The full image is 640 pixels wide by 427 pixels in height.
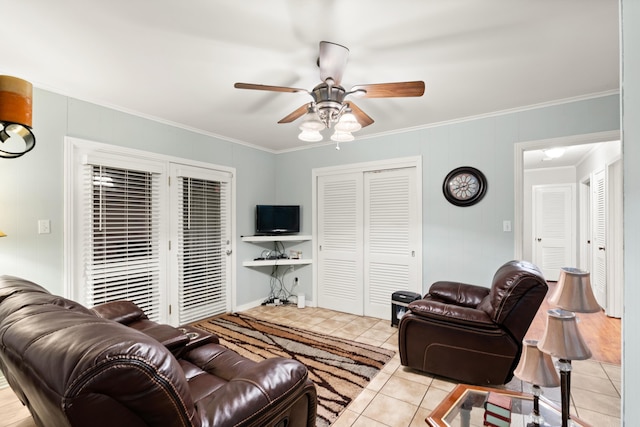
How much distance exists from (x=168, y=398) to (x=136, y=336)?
194 millimetres

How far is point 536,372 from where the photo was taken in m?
1.39

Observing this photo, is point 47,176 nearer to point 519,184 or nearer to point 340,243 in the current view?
point 340,243

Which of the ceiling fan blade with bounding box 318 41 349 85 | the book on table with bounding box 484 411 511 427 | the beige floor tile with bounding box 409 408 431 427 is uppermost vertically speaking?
the ceiling fan blade with bounding box 318 41 349 85

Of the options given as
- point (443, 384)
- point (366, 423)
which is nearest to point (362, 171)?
point (443, 384)

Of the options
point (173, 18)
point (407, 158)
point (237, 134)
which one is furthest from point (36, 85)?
point (407, 158)

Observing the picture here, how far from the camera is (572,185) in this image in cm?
672

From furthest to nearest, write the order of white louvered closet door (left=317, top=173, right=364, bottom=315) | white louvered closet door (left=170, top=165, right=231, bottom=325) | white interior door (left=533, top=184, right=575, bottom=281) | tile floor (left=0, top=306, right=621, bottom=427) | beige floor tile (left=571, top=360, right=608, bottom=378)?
white interior door (left=533, top=184, right=575, bottom=281) → white louvered closet door (left=317, top=173, right=364, bottom=315) → white louvered closet door (left=170, top=165, right=231, bottom=325) → beige floor tile (left=571, top=360, right=608, bottom=378) → tile floor (left=0, top=306, right=621, bottom=427)

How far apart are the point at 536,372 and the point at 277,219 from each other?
3.80m

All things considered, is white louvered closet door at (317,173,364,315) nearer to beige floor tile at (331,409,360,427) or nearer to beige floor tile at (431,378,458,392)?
beige floor tile at (431,378,458,392)

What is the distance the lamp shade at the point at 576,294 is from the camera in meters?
1.37

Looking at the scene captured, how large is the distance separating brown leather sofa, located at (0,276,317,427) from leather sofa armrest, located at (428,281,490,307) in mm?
2162

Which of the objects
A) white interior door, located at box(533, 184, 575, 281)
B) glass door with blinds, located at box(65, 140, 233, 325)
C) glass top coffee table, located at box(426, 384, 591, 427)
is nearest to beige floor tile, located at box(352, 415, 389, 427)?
glass top coffee table, located at box(426, 384, 591, 427)

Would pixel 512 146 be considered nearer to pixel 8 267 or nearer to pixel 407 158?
pixel 407 158

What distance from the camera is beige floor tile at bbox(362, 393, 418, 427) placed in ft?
6.73
